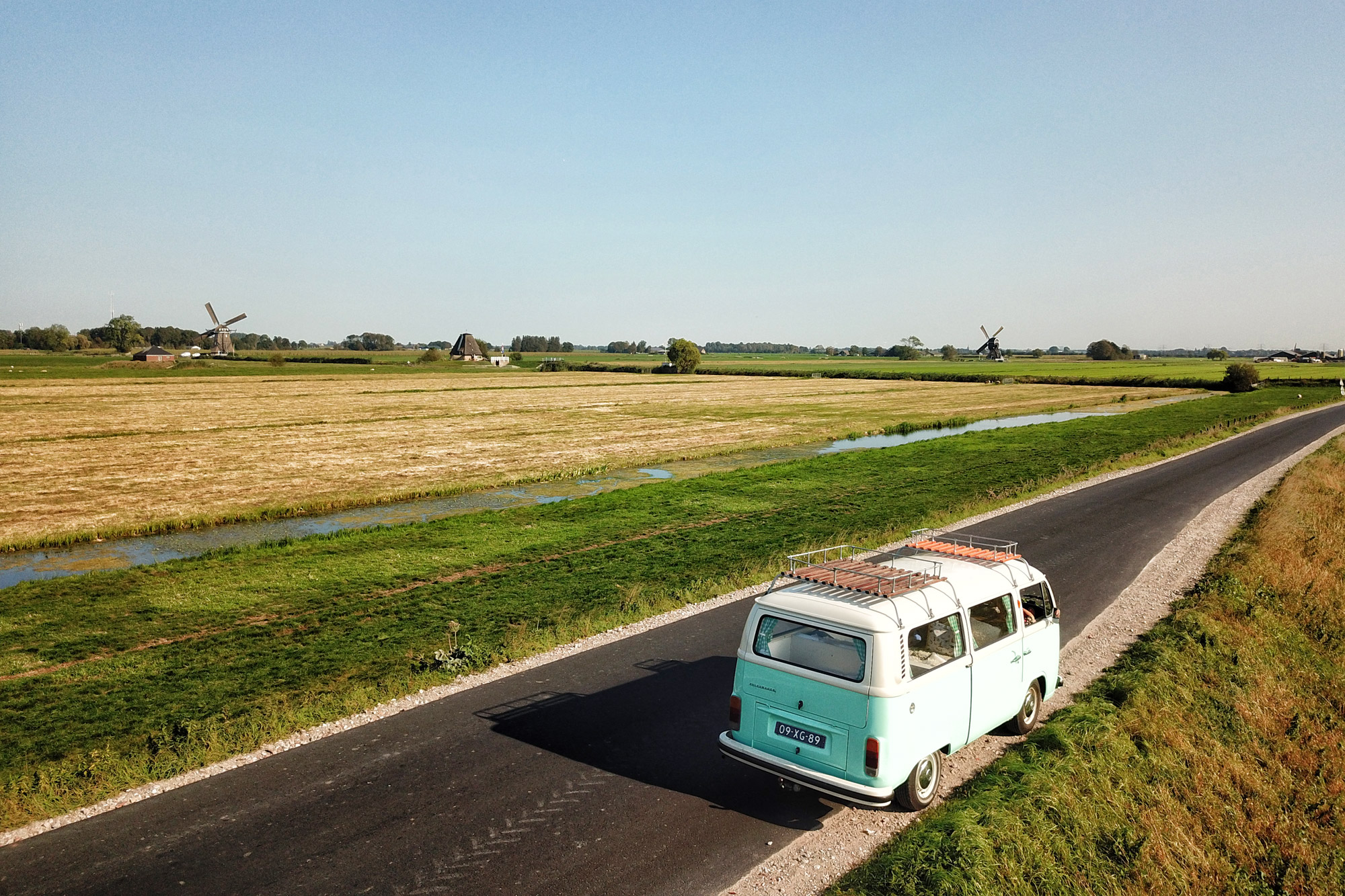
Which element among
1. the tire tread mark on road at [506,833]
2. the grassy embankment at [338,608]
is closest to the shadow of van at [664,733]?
the tire tread mark on road at [506,833]

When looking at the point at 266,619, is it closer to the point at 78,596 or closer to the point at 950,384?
the point at 78,596

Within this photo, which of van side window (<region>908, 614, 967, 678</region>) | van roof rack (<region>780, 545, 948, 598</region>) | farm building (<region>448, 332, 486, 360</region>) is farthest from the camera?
farm building (<region>448, 332, 486, 360</region>)

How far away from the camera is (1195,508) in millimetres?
27469

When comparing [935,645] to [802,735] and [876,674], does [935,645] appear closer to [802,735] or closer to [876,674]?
[876,674]

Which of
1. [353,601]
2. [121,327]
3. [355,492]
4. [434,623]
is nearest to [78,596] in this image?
[353,601]

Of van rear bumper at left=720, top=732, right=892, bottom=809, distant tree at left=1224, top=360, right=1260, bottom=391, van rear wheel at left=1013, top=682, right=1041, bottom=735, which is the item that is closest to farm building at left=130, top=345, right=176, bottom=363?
van rear bumper at left=720, top=732, right=892, bottom=809

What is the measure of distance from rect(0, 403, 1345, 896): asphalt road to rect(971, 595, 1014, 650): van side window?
287 cm

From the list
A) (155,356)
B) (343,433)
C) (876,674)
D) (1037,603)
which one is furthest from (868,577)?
(155,356)

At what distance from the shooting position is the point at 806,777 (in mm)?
8625

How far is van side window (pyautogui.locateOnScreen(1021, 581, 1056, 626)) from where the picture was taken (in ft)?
35.6

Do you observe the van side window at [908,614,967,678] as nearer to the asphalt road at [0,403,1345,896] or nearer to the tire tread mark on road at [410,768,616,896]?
the asphalt road at [0,403,1345,896]

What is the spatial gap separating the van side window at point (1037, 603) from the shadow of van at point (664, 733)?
157 inches

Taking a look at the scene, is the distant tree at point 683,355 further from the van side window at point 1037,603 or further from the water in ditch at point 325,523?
the van side window at point 1037,603

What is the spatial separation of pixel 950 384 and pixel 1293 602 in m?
107
